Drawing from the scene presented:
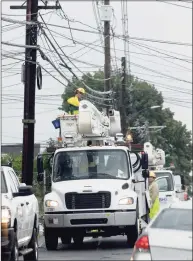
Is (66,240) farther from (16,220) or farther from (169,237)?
(169,237)

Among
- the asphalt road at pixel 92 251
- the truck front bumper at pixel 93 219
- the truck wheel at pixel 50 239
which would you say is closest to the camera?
the asphalt road at pixel 92 251

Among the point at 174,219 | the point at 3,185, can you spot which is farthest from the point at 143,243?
the point at 3,185

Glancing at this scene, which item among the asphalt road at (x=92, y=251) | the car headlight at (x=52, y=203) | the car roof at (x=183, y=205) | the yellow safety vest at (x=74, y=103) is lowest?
the asphalt road at (x=92, y=251)

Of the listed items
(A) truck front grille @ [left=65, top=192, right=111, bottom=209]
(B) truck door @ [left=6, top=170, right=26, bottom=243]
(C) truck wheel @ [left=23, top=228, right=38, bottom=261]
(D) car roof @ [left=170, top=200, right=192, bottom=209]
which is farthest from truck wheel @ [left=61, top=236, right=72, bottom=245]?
(D) car roof @ [left=170, top=200, right=192, bottom=209]

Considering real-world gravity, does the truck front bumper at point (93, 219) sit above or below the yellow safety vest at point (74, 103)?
below

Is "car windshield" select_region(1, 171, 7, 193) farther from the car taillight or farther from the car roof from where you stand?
the car taillight

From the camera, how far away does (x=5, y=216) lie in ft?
41.1

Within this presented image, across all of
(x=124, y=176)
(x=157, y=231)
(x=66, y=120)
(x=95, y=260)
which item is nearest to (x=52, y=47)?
(x=66, y=120)

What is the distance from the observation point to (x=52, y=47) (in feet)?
80.8

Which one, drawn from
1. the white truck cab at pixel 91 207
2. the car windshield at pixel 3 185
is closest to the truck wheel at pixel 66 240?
the white truck cab at pixel 91 207

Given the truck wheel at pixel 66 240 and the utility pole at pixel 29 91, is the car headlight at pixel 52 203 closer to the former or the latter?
the truck wheel at pixel 66 240

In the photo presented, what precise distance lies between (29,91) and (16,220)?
32.8ft

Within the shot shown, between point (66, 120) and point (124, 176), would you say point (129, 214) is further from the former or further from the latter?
point (66, 120)

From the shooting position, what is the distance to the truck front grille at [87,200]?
1800 cm
